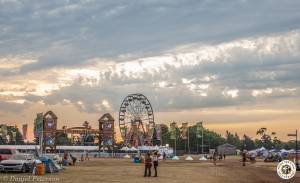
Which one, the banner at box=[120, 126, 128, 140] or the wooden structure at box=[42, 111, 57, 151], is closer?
the banner at box=[120, 126, 128, 140]

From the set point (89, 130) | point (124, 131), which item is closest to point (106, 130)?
point (89, 130)


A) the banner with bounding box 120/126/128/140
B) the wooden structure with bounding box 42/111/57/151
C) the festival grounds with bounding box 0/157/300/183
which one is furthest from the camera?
the wooden structure with bounding box 42/111/57/151

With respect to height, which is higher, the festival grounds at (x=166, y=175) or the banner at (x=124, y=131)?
the banner at (x=124, y=131)

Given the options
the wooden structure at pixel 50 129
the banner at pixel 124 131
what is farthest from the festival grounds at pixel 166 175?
the wooden structure at pixel 50 129

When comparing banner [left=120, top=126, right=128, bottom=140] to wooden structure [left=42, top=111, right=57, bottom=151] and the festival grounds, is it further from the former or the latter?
the festival grounds

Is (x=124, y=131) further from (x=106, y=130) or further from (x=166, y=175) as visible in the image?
(x=166, y=175)

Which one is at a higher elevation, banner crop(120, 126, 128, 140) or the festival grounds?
banner crop(120, 126, 128, 140)

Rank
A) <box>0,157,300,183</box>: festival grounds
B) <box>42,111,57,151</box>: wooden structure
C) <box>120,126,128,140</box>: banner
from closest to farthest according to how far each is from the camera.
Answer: <box>0,157,300,183</box>: festival grounds
<box>120,126,128,140</box>: banner
<box>42,111,57,151</box>: wooden structure

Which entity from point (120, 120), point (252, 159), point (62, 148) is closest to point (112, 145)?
point (62, 148)

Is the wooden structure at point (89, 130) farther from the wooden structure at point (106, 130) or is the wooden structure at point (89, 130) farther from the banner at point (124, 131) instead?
the banner at point (124, 131)

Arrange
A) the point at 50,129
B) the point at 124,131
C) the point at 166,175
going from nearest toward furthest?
the point at 166,175 → the point at 124,131 → the point at 50,129

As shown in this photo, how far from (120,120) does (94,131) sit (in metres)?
28.8

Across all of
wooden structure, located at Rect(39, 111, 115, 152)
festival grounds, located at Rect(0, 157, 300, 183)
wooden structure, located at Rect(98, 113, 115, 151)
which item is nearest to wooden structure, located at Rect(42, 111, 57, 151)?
wooden structure, located at Rect(39, 111, 115, 152)

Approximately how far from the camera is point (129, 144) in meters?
135
